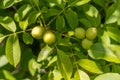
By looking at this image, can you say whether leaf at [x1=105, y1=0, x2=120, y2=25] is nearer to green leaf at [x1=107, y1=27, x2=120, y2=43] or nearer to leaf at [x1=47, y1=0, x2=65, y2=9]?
green leaf at [x1=107, y1=27, x2=120, y2=43]

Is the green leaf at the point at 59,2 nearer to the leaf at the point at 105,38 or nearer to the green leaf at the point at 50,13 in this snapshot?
the green leaf at the point at 50,13

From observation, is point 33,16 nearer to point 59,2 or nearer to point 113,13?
point 59,2

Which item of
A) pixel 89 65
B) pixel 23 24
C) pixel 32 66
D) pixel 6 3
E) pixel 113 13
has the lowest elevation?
pixel 32 66

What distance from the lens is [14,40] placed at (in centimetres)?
163

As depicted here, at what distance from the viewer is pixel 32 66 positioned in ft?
6.59

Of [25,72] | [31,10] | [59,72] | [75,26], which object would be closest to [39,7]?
[31,10]

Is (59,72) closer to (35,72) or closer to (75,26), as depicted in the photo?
(75,26)

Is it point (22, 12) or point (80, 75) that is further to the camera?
point (22, 12)

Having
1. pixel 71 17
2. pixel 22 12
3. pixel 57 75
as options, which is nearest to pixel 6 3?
pixel 22 12

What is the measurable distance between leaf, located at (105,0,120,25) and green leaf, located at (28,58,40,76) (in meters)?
0.51

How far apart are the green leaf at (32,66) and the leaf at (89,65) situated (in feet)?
1.52

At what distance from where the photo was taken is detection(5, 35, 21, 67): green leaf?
1.58 meters

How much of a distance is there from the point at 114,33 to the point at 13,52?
515 millimetres

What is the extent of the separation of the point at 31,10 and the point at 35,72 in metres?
0.47
